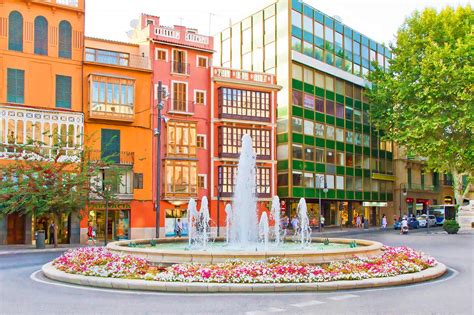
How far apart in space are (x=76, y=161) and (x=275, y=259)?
2411cm

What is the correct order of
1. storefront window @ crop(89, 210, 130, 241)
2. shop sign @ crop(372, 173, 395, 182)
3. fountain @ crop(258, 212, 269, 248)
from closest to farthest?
fountain @ crop(258, 212, 269, 248), storefront window @ crop(89, 210, 130, 241), shop sign @ crop(372, 173, 395, 182)

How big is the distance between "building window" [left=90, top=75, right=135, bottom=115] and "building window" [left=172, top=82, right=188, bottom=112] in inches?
157

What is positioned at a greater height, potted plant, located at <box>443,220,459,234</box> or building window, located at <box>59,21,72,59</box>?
building window, located at <box>59,21,72,59</box>

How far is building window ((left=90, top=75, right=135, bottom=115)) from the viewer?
129ft

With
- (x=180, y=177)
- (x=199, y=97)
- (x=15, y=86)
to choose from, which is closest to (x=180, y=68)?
(x=199, y=97)

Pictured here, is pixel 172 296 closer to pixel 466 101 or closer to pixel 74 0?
pixel 74 0

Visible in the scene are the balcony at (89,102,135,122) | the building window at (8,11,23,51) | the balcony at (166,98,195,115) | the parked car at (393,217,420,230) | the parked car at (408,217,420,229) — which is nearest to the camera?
the building window at (8,11,23,51)

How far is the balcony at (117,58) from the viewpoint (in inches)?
1615

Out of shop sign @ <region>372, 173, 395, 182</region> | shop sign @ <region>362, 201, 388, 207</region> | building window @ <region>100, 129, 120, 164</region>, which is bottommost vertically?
shop sign @ <region>362, 201, 388, 207</region>

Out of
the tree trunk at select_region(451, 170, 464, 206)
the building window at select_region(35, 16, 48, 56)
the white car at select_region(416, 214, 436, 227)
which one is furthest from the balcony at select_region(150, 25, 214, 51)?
the white car at select_region(416, 214, 436, 227)

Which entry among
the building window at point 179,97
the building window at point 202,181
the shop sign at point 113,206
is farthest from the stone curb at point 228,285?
the building window at point 202,181

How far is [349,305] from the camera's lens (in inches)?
482

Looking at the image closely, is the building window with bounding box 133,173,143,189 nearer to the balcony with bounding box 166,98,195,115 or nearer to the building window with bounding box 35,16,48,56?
the balcony with bounding box 166,98,195,115

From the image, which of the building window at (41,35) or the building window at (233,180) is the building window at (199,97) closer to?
the building window at (233,180)
